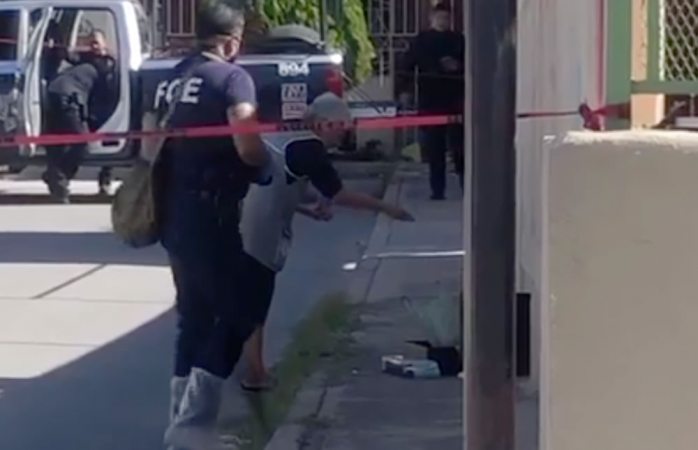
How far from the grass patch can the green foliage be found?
38.4 feet

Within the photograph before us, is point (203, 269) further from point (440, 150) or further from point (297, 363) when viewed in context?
point (440, 150)

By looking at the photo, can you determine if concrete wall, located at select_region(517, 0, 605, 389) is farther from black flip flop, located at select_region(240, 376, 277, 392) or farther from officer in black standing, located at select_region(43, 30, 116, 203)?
officer in black standing, located at select_region(43, 30, 116, 203)

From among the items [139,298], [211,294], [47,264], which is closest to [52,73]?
[47,264]

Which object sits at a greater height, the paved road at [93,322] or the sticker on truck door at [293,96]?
the sticker on truck door at [293,96]

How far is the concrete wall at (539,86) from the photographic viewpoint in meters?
7.32

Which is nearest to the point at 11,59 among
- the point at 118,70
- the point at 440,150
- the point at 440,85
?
the point at 118,70

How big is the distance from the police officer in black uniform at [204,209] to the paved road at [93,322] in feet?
2.19

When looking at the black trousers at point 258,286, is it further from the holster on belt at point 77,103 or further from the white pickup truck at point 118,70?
the holster on belt at point 77,103

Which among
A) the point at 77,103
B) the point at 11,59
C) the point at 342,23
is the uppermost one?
the point at 342,23

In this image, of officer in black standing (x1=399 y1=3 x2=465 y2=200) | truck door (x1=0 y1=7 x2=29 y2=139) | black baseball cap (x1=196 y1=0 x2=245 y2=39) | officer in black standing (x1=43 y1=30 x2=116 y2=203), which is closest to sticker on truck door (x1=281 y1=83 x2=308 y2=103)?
officer in black standing (x1=399 y1=3 x2=465 y2=200)

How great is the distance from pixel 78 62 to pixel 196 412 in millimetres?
12195

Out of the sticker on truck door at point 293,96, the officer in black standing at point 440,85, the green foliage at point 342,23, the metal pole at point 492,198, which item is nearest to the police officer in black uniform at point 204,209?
the metal pole at point 492,198

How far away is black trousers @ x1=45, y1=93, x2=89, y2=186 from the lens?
1903cm

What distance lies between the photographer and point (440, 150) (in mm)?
18484
